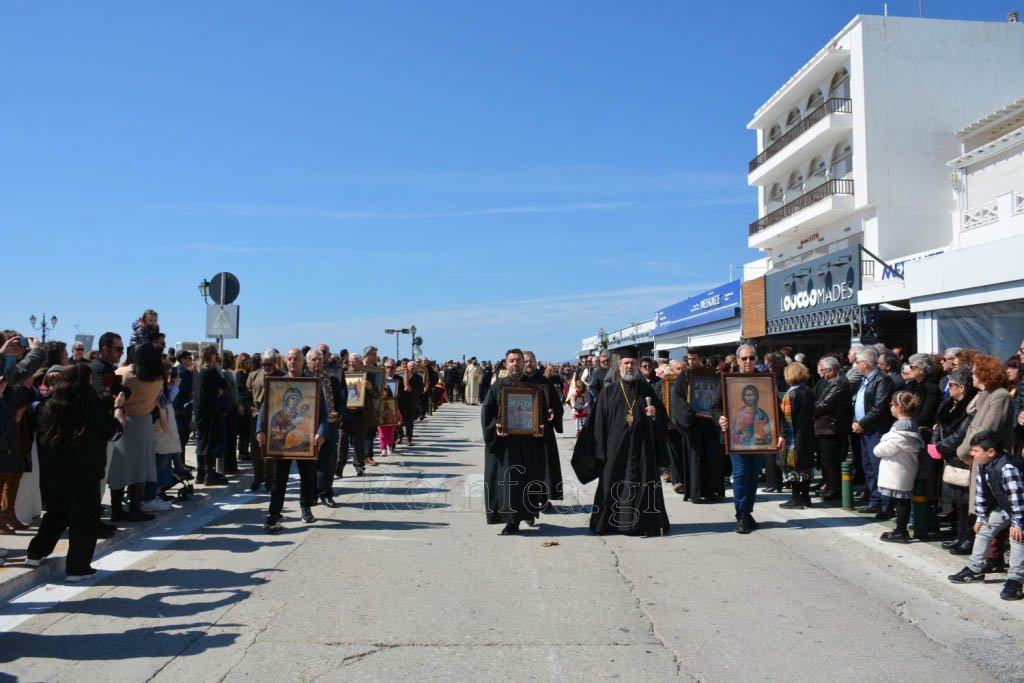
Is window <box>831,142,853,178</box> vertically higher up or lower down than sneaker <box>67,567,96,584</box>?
higher up

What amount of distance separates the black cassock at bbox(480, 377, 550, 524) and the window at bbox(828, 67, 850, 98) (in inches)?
1197

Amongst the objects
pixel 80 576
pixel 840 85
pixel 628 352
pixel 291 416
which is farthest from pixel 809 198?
pixel 80 576

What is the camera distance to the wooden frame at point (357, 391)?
13.9 metres

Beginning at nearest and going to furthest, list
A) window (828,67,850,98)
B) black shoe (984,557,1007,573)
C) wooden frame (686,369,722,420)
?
black shoe (984,557,1007,573), wooden frame (686,369,722,420), window (828,67,850,98)

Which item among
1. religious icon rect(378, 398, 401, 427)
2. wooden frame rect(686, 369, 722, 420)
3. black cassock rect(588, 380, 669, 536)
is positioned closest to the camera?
black cassock rect(588, 380, 669, 536)

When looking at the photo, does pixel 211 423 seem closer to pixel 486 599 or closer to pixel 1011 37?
pixel 486 599

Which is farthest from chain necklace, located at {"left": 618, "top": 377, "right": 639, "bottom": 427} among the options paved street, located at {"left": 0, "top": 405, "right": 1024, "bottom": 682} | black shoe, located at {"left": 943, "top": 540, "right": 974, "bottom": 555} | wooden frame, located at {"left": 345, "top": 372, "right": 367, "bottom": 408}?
wooden frame, located at {"left": 345, "top": 372, "right": 367, "bottom": 408}

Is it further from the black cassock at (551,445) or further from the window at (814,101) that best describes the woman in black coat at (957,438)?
the window at (814,101)

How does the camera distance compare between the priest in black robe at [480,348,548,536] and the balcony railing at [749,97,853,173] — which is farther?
the balcony railing at [749,97,853,173]

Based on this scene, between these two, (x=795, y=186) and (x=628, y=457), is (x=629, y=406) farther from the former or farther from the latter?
(x=795, y=186)

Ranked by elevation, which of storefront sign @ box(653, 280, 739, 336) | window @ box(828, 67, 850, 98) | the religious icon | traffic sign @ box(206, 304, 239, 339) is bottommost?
the religious icon

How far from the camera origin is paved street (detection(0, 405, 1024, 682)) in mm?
4820

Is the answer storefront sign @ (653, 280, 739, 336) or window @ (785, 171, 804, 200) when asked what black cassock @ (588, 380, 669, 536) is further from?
window @ (785, 171, 804, 200)

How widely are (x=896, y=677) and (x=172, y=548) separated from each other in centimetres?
648
